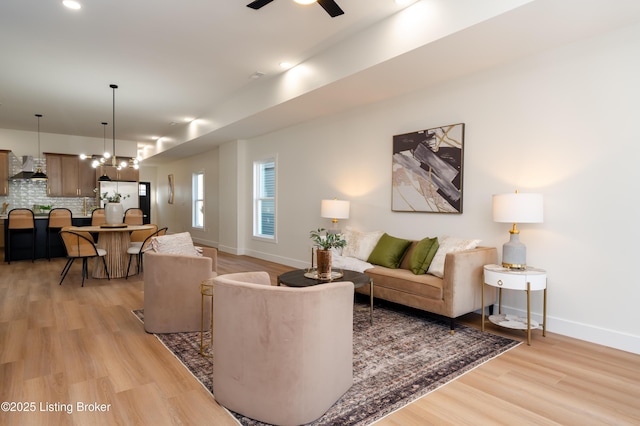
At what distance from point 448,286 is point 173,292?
2.48 meters

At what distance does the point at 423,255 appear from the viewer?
3941mm

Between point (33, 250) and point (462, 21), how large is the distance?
8.08 metres

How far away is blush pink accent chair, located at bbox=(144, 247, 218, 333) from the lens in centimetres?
320

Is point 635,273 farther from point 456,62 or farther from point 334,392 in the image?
point 334,392

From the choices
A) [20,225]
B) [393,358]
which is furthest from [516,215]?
[20,225]

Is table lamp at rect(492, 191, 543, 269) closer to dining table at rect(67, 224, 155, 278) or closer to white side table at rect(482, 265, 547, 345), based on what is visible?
white side table at rect(482, 265, 547, 345)

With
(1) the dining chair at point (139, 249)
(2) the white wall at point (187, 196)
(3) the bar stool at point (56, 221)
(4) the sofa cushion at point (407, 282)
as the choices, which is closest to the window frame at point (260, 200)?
(2) the white wall at point (187, 196)

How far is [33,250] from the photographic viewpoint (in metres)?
6.92

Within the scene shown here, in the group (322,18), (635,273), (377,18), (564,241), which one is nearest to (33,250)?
(322,18)

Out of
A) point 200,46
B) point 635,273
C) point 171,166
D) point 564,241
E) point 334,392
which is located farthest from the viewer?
point 171,166

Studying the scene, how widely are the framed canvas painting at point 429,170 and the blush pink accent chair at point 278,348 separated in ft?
8.68

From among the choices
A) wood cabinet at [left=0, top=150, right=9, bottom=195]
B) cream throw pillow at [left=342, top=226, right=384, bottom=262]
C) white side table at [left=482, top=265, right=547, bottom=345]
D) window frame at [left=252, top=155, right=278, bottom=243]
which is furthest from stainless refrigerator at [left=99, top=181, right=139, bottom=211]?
white side table at [left=482, top=265, right=547, bottom=345]

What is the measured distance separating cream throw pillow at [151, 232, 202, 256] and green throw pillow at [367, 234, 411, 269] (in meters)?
2.10

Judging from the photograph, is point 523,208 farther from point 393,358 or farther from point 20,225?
point 20,225
